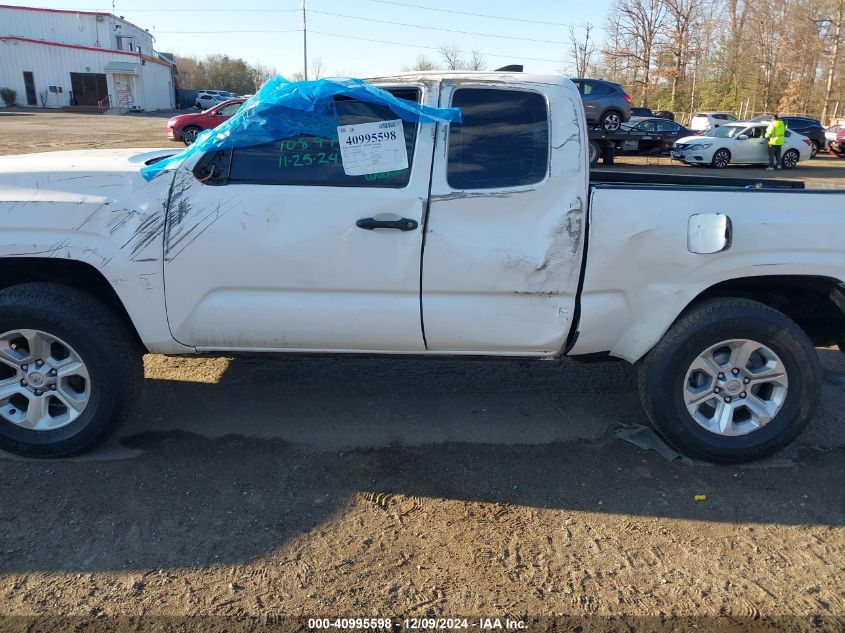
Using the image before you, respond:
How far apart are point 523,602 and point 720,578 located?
0.85m

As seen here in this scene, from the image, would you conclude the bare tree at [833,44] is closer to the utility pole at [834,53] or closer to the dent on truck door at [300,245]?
the utility pole at [834,53]

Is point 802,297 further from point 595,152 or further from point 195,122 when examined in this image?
point 195,122

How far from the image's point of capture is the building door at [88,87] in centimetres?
5541

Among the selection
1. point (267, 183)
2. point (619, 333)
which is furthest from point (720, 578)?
point (267, 183)

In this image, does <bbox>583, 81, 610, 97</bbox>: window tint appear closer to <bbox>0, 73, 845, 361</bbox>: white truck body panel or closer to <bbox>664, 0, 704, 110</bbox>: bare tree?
<bbox>0, 73, 845, 361</bbox>: white truck body panel

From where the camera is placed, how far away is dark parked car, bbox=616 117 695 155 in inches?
865

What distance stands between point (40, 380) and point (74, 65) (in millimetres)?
61962

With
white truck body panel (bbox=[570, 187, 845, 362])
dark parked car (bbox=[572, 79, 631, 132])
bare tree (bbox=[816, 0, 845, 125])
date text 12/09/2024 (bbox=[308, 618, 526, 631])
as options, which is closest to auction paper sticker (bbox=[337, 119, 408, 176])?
white truck body panel (bbox=[570, 187, 845, 362])

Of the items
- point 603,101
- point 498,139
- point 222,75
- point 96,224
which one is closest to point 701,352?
point 498,139

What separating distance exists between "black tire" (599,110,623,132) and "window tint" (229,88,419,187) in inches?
755

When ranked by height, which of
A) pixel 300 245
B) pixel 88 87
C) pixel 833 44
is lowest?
pixel 300 245

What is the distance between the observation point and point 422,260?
10.8 feet

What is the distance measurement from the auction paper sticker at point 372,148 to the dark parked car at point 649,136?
65.5ft

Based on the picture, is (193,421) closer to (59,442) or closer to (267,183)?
(59,442)
